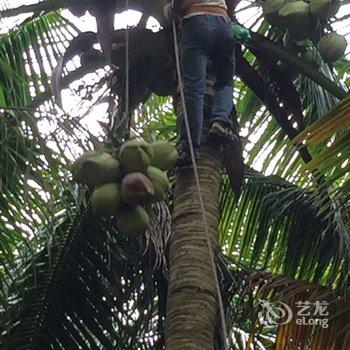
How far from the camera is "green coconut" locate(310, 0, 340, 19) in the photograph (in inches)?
146

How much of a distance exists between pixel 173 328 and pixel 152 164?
0.52 m

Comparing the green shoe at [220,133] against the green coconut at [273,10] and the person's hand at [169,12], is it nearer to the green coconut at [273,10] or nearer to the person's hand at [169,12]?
the person's hand at [169,12]

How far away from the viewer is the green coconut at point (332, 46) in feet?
12.3

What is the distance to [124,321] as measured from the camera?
4.30m

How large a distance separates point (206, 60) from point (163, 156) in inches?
29.1

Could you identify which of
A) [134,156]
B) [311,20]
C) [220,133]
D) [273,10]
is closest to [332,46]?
[311,20]

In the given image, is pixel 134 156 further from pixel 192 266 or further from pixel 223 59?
pixel 223 59

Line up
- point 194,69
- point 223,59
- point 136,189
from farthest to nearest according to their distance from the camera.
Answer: point 223,59
point 194,69
point 136,189

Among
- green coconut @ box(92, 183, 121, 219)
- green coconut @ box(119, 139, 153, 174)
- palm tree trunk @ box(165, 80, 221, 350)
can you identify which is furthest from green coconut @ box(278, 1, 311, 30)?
green coconut @ box(92, 183, 121, 219)

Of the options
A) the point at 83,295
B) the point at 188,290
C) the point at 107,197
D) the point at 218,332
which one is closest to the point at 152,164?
the point at 107,197

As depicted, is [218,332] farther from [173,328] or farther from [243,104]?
[243,104]

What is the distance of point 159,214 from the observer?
383 cm

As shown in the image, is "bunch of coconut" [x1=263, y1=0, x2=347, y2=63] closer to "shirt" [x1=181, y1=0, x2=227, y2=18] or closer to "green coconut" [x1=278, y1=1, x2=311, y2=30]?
"green coconut" [x1=278, y1=1, x2=311, y2=30]

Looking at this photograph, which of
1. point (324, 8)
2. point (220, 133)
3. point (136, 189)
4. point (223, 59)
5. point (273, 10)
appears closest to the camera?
point (136, 189)
